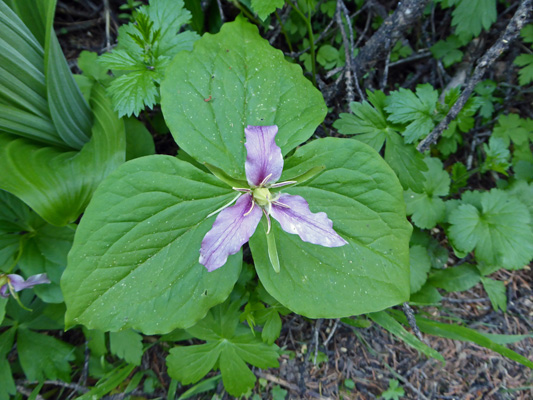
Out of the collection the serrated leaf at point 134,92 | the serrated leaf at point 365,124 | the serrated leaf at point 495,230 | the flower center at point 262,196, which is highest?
the serrated leaf at point 134,92

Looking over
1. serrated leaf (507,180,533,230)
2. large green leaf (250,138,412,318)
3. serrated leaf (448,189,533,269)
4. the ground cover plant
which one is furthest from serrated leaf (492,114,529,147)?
large green leaf (250,138,412,318)

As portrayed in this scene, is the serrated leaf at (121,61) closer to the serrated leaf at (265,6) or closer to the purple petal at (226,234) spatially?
the serrated leaf at (265,6)

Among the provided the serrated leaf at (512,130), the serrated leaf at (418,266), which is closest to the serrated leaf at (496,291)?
the serrated leaf at (418,266)

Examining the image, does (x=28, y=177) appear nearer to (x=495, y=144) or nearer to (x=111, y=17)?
(x=111, y=17)

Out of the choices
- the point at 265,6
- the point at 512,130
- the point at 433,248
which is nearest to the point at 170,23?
the point at 265,6

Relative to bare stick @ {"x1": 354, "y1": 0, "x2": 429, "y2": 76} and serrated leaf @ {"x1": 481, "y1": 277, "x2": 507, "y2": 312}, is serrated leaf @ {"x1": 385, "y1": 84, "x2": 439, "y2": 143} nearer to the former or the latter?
bare stick @ {"x1": 354, "y1": 0, "x2": 429, "y2": 76}
